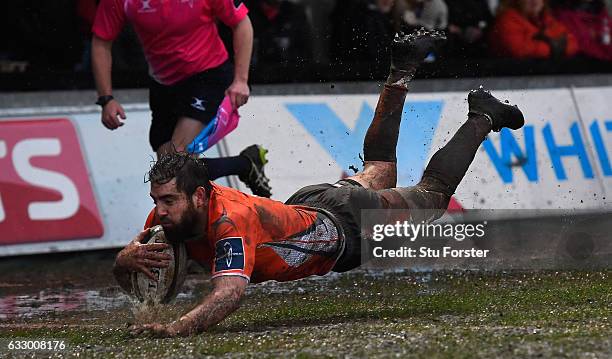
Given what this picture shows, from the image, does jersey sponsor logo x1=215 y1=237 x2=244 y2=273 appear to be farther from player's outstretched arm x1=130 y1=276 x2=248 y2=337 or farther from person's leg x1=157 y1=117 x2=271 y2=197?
person's leg x1=157 y1=117 x2=271 y2=197

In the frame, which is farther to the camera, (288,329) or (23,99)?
(23,99)

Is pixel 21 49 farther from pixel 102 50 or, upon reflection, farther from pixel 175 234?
pixel 175 234

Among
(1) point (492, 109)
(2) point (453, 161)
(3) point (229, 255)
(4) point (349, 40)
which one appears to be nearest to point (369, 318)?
(3) point (229, 255)

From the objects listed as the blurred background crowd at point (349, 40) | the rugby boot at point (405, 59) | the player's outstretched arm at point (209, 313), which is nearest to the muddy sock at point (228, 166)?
the rugby boot at point (405, 59)

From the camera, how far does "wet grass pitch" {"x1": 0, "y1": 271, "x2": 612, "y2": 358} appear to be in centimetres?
666

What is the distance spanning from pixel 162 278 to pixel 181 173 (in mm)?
597

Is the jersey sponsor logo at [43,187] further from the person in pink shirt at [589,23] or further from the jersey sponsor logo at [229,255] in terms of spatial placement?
the person in pink shirt at [589,23]

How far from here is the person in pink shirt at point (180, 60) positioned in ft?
33.8

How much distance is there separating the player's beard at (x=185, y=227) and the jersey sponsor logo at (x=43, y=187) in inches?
199

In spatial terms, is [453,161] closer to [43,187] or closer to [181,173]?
[181,173]

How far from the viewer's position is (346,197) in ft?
27.6

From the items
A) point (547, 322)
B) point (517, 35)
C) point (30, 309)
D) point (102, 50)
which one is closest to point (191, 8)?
point (102, 50)

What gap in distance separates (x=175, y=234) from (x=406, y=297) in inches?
87.6

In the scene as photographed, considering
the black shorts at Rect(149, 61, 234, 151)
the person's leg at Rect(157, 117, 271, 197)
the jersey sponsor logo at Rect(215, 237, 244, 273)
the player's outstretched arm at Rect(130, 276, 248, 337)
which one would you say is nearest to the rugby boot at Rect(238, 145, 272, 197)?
the person's leg at Rect(157, 117, 271, 197)
